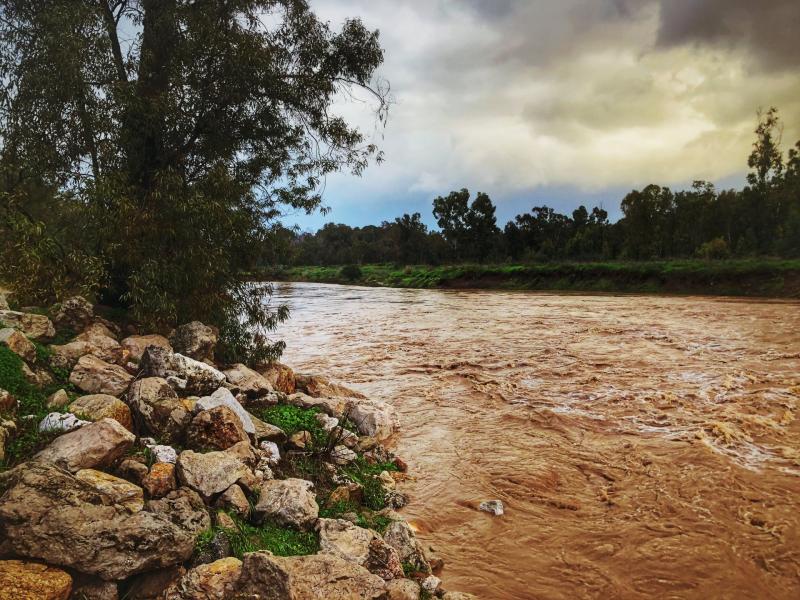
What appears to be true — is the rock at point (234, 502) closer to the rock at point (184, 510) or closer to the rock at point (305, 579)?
the rock at point (184, 510)

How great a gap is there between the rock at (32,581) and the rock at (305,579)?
1.21 m

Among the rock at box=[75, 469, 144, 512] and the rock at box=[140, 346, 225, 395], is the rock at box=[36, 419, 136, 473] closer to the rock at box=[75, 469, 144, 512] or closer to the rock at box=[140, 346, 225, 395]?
the rock at box=[75, 469, 144, 512]

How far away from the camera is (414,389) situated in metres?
12.7

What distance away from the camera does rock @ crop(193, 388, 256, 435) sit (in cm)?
646

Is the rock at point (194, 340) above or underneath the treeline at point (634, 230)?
underneath

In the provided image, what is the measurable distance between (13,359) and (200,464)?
2827 millimetres

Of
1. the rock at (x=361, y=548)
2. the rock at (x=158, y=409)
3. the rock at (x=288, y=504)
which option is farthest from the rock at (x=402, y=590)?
the rock at (x=158, y=409)

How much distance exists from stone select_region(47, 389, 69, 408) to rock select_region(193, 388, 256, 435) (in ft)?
4.71

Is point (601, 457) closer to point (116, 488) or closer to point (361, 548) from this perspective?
point (361, 548)

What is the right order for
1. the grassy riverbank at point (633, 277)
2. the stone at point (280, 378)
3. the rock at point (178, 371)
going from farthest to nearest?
1. the grassy riverbank at point (633, 277)
2. the stone at point (280, 378)
3. the rock at point (178, 371)

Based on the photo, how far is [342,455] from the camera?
23.8ft

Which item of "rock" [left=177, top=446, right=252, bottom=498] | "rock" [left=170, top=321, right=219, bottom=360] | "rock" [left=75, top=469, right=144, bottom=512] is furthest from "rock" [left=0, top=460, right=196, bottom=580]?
"rock" [left=170, top=321, right=219, bottom=360]

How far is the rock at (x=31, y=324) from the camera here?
727 cm

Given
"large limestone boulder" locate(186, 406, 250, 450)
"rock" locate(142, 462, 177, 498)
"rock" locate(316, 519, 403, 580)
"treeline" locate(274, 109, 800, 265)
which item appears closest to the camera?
"rock" locate(316, 519, 403, 580)
